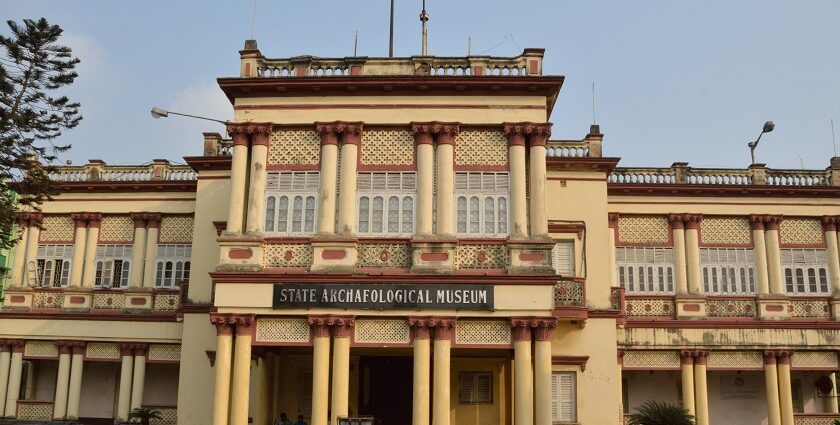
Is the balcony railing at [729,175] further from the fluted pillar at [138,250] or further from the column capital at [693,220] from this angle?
the fluted pillar at [138,250]

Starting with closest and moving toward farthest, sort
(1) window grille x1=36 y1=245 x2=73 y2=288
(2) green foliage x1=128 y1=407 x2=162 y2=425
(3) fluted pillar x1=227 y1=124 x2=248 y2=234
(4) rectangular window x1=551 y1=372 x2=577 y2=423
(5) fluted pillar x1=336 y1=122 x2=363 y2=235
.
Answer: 1. (5) fluted pillar x1=336 y1=122 x2=363 y2=235
2. (3) fluted pillar x1=227 y1=124 x2=248 y2=234
3. (4) rectangular window x1=551 y1=372 x2=577 y2=423
4. (2) green foliage x1=128 y1=407 x2=162 y2=425
5. (1) window grille x1=36 y1=245 x2=73 y2=288

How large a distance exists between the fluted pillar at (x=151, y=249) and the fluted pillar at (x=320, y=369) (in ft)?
30.7

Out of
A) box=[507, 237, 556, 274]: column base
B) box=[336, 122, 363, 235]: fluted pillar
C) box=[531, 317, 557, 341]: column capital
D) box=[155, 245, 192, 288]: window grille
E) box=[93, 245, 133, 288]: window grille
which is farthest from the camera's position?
box=[93, 245, 133, 288]: window grille

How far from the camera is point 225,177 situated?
24.6 metres

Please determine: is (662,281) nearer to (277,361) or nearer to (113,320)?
(277,361)

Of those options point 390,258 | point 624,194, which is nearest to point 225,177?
point 390,258

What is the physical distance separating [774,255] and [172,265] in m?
18.9

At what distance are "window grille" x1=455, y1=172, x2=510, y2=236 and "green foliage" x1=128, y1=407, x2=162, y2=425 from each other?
1083cm

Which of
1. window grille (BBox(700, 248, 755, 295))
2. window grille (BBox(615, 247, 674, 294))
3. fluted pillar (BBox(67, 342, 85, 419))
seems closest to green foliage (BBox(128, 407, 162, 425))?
fluted pillar (BBox(67, 342, 85, 419))

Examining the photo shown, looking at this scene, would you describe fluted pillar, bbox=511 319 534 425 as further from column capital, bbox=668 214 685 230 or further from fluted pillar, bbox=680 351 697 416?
column capital, bbox=668 214 685 230

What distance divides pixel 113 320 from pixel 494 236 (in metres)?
13.2

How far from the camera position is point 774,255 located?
85.5 feet

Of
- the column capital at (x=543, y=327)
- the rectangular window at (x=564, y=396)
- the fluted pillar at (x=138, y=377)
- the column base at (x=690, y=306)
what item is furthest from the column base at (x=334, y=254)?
the column base at (x=690, y=306)

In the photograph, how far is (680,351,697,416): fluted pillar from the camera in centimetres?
2492
